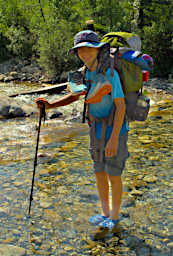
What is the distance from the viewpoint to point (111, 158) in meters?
3.46

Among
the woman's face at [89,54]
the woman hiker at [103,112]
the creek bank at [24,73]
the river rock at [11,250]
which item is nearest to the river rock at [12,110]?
the woman hiker at [103,112]

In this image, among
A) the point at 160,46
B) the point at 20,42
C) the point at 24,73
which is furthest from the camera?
the point at 20,42

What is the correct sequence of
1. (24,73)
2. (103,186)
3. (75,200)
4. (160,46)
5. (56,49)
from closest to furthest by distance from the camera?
1. (103,186)
2. (75,200)
3. (160,46)
4. (56,49)
5. (24,73)

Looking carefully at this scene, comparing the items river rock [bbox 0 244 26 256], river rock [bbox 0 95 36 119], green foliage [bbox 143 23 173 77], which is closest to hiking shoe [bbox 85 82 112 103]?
river rock [bbox 0 244 26 256]

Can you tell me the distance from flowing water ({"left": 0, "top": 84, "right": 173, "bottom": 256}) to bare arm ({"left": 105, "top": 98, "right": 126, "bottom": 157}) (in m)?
1.17

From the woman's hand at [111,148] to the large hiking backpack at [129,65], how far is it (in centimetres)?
40

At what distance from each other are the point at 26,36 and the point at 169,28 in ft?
49.6

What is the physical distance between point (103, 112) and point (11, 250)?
189cm

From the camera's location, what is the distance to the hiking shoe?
313 cm

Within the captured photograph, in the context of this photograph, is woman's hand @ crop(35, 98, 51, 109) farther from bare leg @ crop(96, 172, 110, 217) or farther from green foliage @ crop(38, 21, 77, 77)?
green foliage @ crop(38, 21, 77, 77)

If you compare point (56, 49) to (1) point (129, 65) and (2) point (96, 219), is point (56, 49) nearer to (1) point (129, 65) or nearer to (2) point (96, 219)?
(2) point (96, 219)

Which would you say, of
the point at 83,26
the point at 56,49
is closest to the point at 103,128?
the point at 56,49

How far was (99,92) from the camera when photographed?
3.17 metres

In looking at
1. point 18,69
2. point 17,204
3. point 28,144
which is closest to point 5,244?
point 17,204
